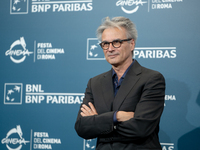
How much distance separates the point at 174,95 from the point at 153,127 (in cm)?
132

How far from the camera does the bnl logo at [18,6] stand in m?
4.17

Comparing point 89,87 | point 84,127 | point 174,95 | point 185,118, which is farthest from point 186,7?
point 84,127

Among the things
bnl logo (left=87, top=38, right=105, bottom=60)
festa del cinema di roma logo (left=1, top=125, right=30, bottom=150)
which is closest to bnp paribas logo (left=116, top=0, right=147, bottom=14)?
bnl logo (left=87, top=38, right=105, bottom=60)

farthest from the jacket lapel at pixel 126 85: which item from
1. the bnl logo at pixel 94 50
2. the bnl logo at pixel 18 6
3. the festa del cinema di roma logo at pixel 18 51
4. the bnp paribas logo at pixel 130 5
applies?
the bnl logo at pixel 18 6

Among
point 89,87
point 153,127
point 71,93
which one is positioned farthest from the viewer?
point 71,93

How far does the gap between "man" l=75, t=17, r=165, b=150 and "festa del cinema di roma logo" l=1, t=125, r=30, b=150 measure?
187 cm

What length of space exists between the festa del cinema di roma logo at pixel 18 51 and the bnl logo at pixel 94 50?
98 cm

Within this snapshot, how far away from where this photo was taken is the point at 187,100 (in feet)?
11.3

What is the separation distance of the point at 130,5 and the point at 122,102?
1.85m

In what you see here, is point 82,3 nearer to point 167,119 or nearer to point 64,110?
point 64,110

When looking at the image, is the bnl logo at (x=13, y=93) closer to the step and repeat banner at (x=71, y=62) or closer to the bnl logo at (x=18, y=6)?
the step and repeat banner at (x=71, y=62)

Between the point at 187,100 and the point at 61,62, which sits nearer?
the point at 187,100

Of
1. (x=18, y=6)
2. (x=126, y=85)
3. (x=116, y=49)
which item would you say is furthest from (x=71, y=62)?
(x=126, y=85)

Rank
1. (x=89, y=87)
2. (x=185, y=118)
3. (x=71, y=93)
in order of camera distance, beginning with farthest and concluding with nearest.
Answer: (x=71, y=93) < (x=185, y=118) < (x=89, y=87)
